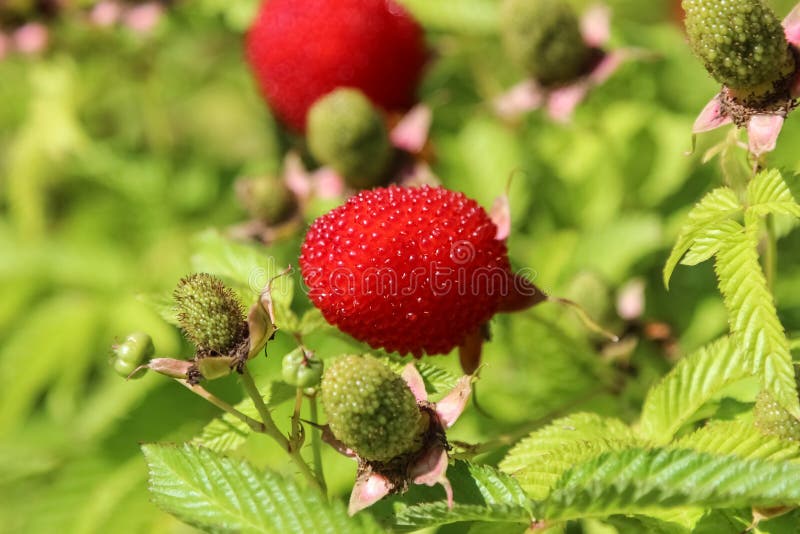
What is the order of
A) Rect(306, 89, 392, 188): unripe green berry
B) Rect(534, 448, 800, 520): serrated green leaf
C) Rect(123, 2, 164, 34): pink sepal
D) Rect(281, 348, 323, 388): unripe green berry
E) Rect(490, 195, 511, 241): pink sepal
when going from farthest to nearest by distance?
Rect(123, 2, 164, 34): pink sepal
Rect(306, 89, 392, 188): unripe green berry
Rect(490, 195, 511, 241): pink sepal
Rect(281, 348, 323, 388): unripe green berry
Rect(534, 448, 800, 520): serrated green leaf

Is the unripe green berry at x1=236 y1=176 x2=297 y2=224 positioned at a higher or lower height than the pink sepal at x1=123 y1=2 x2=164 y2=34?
lower

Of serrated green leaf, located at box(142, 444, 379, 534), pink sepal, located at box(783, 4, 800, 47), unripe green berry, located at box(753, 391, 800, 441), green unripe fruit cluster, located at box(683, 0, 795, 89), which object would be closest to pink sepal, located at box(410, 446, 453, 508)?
serrated green leaf, located at box(142, 444, 379, 534)

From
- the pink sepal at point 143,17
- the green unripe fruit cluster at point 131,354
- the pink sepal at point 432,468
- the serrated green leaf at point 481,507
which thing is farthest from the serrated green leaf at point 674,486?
the pink sepal at point 143,17

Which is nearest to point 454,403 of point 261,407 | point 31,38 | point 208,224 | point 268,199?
point 261,407

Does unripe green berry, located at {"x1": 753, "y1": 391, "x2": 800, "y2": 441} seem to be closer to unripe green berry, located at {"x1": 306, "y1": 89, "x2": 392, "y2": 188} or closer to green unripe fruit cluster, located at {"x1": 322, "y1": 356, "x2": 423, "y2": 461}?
green unripe fruit cluster, located at {"x1": 322, "y1": 356, "x2": 423, "y2": 461}

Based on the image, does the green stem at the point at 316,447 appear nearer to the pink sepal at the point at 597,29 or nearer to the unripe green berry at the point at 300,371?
the unripe green berry at the point at 300,371

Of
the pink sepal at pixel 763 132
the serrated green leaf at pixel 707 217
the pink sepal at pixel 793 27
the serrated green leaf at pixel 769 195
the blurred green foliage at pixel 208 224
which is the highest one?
the pink sepal at pixel 793 27

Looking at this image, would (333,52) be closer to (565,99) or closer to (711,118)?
(565,99)
